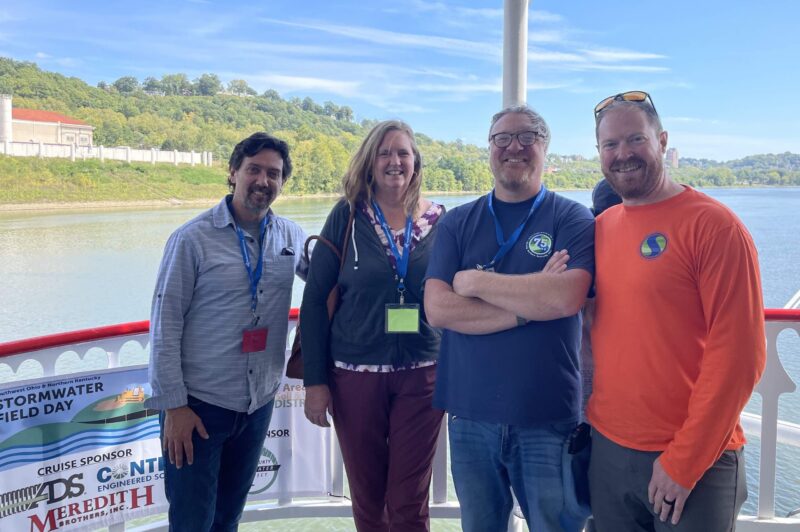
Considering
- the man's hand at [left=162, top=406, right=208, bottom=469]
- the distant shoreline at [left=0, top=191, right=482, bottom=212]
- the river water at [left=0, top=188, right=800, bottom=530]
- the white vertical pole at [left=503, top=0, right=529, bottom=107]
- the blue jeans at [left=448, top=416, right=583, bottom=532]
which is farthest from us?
the distant shoreline at [left=0, top=191, right=482, bottom=212]

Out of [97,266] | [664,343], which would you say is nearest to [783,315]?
[664,343]

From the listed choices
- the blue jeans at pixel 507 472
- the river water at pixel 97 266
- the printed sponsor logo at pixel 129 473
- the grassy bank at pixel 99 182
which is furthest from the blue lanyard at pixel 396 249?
the grassy bank at pixel 99 182

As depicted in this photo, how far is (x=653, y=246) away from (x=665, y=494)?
0.45 m

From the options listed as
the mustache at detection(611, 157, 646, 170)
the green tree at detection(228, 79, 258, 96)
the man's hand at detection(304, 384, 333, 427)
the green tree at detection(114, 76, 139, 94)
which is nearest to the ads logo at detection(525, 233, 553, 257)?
the mustache at detection(611, 157, 646, 170)

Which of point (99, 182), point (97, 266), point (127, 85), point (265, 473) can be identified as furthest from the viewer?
point (127, 85)

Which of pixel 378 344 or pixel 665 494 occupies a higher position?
pixel 378 344

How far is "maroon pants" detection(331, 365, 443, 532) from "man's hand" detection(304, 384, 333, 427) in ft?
0.10

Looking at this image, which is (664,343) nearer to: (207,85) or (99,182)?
(99,182)

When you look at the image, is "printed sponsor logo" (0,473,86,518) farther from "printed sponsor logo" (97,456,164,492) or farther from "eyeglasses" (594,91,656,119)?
"eyeglasses" (594,91,656,119)

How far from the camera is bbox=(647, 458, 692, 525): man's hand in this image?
1.01 metres

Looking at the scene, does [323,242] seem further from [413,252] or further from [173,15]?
[173,15]

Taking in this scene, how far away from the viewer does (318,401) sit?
4.96 feet

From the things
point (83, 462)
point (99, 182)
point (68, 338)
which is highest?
point (99, 182)

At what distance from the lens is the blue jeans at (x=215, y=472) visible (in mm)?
1431
